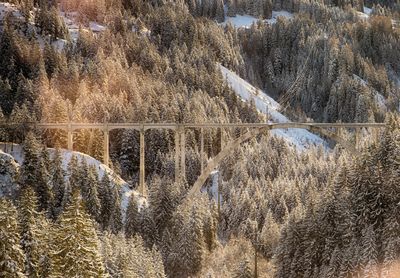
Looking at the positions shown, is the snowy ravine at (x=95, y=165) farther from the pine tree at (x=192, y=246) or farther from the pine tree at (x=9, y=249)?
the pine tree at (x=9, y=249)

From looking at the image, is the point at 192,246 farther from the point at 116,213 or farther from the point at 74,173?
the point at 74,173

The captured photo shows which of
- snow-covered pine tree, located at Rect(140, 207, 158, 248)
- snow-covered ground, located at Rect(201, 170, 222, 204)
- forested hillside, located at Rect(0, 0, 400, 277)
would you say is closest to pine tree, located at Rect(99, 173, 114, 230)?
forested hillside, located at Rect(0, 0, 400, 277)

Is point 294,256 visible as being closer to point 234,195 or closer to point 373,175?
point 373,175

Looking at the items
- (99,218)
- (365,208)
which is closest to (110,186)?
(99,218)

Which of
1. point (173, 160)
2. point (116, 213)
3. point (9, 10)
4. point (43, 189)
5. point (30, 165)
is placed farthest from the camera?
point (9, 10)

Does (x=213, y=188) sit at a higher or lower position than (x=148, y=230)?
lower

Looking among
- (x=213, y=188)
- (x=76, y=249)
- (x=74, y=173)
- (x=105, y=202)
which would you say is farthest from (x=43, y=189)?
(x=213, y=188)
